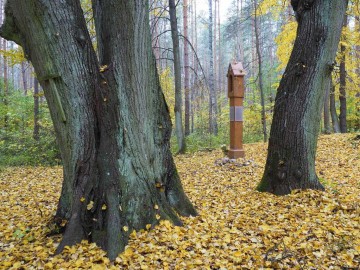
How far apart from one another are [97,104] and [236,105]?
17.7ft

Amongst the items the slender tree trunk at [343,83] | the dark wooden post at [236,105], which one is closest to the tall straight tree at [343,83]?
the slender tree trunk at [343,83]

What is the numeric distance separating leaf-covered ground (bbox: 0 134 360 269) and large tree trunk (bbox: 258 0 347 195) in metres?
0.38

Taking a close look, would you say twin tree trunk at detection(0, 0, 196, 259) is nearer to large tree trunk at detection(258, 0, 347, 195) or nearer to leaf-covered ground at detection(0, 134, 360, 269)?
leaf-covered ground at detection(0, 134, 360, 269)

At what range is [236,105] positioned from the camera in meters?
8.02

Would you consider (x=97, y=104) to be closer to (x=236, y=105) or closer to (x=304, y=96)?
(x=304, y=96)

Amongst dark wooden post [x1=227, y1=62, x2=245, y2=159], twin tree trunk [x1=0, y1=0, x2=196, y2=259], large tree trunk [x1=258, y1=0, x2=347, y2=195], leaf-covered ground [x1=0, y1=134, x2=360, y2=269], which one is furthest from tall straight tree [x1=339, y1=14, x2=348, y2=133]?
twin tree trunk [x1=0, y1=0, x2=196, y2=259]

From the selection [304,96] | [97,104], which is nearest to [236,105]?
[304,96]

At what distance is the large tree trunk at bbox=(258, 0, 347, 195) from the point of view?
4.32 meters

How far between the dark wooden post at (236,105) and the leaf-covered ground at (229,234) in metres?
2.20

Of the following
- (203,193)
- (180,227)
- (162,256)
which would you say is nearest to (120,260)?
(162,256)

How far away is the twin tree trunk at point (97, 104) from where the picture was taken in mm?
3070

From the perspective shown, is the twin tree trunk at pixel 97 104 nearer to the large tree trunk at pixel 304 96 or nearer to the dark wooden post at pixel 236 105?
the large tree trunk at pixel 304 96

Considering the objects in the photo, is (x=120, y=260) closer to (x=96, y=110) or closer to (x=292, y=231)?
(x=96, y=110)

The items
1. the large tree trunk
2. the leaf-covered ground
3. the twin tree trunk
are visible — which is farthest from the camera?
the large tree trunk
